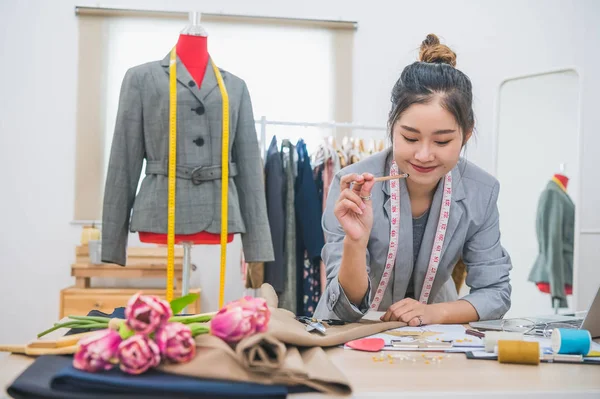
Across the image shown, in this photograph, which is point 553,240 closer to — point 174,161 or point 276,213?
point 276,213

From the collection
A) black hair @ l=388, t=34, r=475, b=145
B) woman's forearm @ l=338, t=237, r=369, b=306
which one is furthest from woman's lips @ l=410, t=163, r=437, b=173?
woman's forearm @ l=338, t=237, r=369, b=306

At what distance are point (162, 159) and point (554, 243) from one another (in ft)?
8.85

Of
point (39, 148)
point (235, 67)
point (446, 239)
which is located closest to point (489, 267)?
point (446, 239)

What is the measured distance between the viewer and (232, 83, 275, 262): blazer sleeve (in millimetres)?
2568

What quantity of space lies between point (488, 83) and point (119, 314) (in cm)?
396

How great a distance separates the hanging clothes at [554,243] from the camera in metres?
4.07

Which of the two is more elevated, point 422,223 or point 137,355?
point 422,223

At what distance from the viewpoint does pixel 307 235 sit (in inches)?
140

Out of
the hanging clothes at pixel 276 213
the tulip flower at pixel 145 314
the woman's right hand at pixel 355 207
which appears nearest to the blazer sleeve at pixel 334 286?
the woman's right hand at pixel 355 207

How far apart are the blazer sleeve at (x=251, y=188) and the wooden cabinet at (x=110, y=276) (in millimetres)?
1270

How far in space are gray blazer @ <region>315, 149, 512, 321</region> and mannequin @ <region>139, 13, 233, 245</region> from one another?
756 millimetres

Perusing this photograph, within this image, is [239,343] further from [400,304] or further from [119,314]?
[400,304]

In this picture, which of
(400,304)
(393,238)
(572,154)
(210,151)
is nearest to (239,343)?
(400,304)

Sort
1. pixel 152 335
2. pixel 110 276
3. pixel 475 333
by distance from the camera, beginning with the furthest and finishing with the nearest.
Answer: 1. pixel 110 276
2. pixel 475 333
3. pixel 152 335
